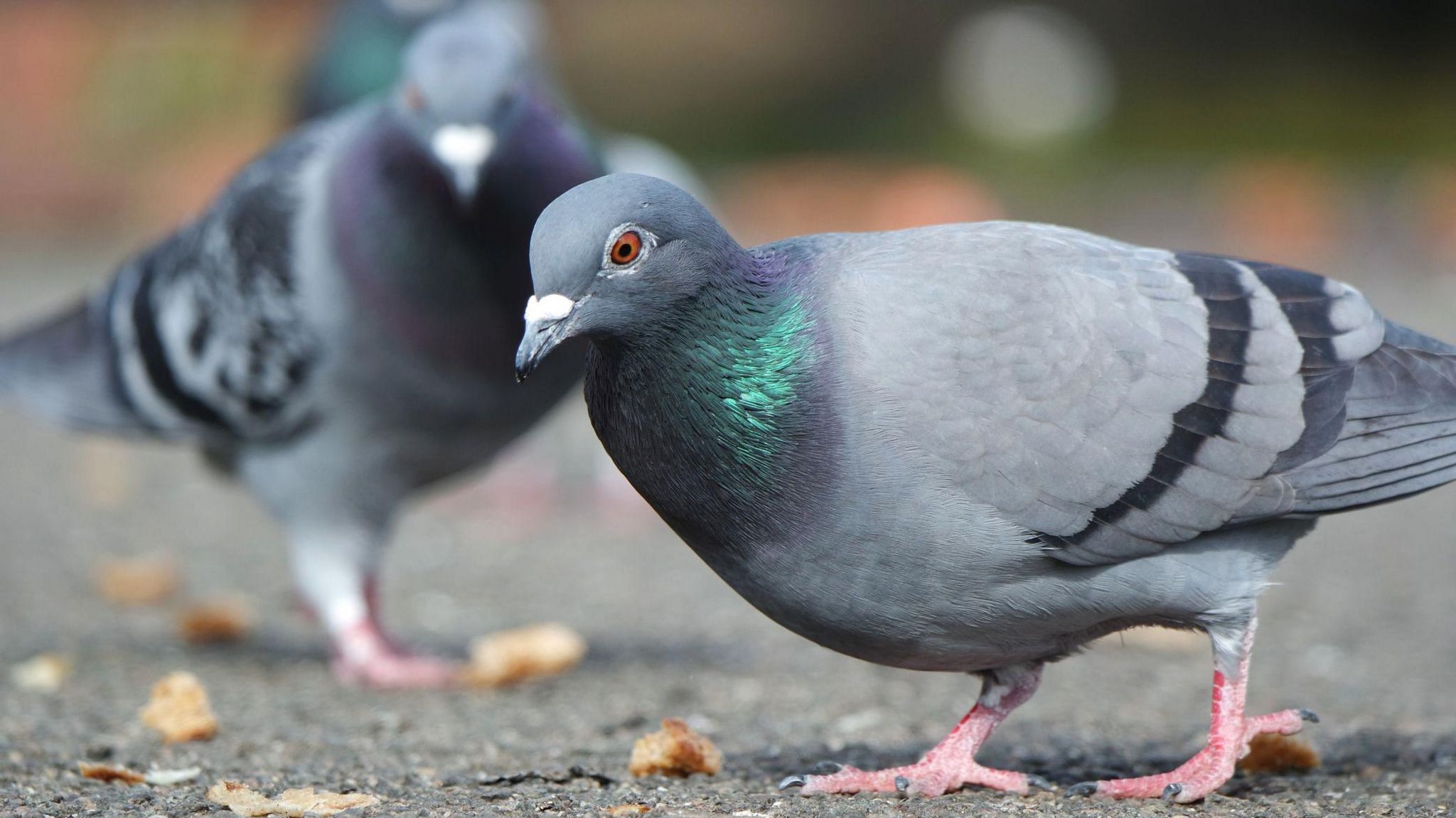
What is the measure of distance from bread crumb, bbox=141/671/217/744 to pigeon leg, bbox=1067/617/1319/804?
6.30 ft

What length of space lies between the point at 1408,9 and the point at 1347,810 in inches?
883

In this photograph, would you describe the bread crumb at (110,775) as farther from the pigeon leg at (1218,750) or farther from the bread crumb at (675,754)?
the pigeon leg at (1218,750)

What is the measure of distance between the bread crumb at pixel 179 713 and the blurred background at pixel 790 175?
4.75 feet

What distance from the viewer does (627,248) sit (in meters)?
2.90

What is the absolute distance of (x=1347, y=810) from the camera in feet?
10.2

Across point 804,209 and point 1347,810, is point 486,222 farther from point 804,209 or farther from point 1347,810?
point 804,209

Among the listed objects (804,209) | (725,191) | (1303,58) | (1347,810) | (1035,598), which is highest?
(1303,58)

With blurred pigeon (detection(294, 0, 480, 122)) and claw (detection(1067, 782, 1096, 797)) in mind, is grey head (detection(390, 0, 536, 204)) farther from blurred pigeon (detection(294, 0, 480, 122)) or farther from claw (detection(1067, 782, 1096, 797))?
blurred pigeon (detection(294, 0, 480, 122))

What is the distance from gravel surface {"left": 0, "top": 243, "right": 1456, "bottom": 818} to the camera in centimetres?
331

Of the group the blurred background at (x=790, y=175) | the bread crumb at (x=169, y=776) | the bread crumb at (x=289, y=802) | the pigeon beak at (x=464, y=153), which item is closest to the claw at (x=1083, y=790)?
the blurred background at (x=790, y=175)

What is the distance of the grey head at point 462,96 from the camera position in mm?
4309

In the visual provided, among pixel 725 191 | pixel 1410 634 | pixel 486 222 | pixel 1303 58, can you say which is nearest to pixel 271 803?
pixel 486 222

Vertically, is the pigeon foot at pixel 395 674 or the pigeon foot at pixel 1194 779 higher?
the pigeon foot at pixel 395 674

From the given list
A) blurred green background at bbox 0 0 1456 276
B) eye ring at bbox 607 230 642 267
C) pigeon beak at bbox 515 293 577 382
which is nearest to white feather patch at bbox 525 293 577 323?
pigeon beak at bbox 515 293 577 382
